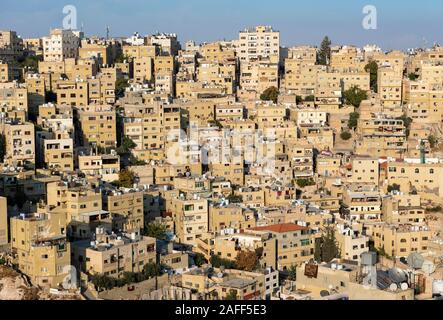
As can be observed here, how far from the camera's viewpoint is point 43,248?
11414mm

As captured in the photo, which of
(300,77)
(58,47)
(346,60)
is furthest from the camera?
(346,60)

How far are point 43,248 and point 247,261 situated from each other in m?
2.78

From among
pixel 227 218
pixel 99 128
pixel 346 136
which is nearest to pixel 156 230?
pixel 227 218

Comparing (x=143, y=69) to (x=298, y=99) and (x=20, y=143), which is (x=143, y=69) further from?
(x=20, y=143)

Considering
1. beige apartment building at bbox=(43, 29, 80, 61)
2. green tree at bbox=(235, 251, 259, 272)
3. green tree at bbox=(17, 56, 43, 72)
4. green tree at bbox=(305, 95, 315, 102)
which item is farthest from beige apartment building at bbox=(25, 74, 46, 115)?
green tree at bbox=(235, 251, 259, 272)

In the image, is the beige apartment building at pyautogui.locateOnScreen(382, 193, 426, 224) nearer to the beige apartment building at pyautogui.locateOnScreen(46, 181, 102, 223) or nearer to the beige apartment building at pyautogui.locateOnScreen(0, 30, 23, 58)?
the beige apartment building at pyautogui.locateOnScreen(46, 181, 102, 223)

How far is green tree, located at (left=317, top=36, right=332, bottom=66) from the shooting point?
26688 millimetres

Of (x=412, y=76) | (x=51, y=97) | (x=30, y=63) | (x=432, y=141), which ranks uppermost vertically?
(x=30, y=63)

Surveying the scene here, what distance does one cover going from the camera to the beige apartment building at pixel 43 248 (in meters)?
11.4

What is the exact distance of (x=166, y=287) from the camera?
11.6 meters

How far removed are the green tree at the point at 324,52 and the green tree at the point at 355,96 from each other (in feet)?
13.5

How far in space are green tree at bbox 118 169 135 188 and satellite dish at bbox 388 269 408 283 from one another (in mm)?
6150

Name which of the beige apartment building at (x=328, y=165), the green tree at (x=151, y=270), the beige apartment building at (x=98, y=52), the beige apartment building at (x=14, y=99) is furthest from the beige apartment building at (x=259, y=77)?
the green tree at (x=151, y=270)

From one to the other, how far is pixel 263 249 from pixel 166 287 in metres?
1.98
